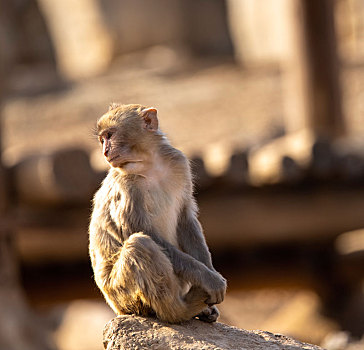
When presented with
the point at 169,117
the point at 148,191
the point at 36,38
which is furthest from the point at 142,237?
the point at 36,38

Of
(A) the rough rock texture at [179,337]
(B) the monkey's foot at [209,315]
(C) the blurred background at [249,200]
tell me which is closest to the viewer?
(A) the rough rock texture at [179,337]

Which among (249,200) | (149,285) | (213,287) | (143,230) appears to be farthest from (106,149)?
(249,200)

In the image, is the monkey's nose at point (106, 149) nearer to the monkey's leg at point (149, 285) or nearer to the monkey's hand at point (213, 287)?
the monkey's leg at point (149, 285)

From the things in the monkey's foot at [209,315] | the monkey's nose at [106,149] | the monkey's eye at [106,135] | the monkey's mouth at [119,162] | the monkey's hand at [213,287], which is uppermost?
the monkey's eye at [106,135]

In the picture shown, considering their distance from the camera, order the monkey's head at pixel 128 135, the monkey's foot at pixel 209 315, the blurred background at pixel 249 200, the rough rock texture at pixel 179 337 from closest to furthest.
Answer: the rough rock texture at pixel 179 337
the monkey's head at pixel 128 135
the monkey's foot at pixel 209 315
the blurred background at pixel 249 200

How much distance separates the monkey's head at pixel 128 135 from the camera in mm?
3869

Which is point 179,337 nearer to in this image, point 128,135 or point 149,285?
point 149,285

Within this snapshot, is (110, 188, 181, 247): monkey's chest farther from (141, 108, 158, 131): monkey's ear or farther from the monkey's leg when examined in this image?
(141, 108, 158, 131): monkey's ear

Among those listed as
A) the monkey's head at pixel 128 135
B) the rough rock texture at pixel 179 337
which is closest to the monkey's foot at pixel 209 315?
the rough rock texture at pixel 179 337

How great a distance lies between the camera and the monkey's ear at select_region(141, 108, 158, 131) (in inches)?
156

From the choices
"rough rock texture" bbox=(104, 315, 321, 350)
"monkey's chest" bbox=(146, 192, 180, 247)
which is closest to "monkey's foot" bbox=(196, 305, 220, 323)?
"rough rock texture" bbox=(104, 315, 321, 350)

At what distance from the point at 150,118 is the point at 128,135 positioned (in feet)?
0.45

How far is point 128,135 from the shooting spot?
3.93 meters

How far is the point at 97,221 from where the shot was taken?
3967mm
